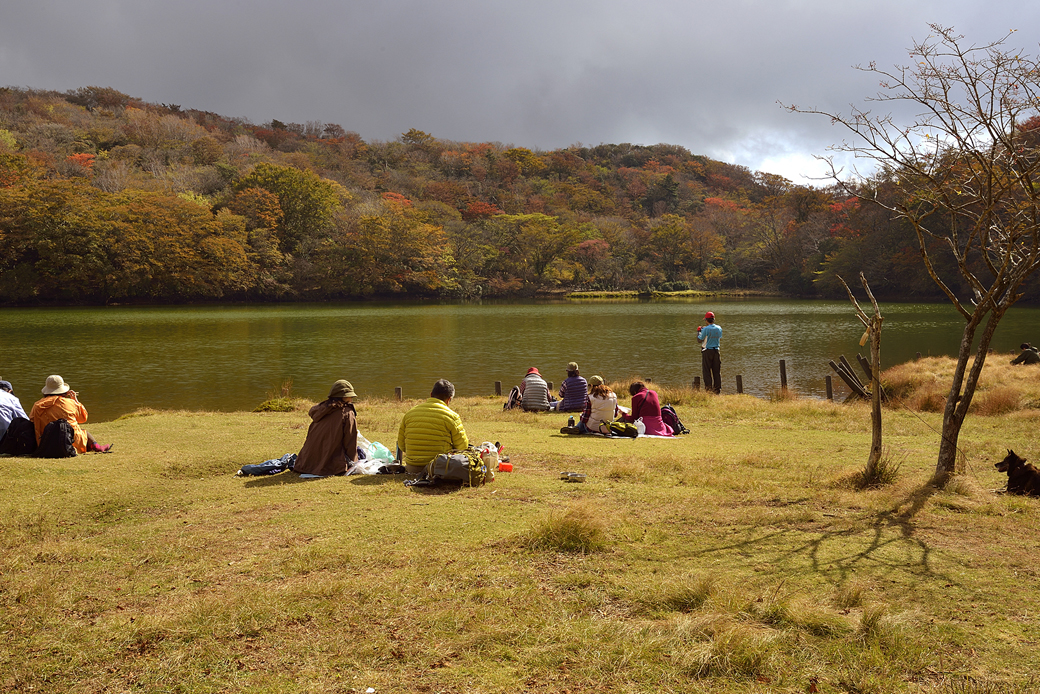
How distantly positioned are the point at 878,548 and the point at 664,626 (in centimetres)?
245

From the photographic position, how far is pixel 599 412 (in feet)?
37.3

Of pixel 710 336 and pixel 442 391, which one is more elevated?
pixel 710 336

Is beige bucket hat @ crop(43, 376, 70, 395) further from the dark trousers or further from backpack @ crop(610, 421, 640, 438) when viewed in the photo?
the dark trousers

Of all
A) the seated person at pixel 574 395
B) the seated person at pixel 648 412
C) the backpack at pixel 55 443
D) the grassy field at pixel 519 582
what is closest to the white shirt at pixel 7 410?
the backpack at pixel 55 443

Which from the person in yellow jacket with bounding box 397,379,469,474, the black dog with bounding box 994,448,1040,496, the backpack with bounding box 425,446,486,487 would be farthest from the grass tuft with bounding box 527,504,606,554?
the black dog with bounding box 994,448,1040,496

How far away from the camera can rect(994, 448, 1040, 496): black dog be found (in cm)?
661

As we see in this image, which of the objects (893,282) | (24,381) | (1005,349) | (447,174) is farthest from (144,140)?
(1005,349)

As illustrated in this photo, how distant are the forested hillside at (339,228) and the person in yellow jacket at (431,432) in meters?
59.0

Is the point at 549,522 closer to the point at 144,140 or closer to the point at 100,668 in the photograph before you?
the point at 100,668

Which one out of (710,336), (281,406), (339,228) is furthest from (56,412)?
(339,228)

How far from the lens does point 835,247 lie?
2798 inches

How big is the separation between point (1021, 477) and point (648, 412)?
18.9 ft

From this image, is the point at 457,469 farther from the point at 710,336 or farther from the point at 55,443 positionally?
the point at 710,336

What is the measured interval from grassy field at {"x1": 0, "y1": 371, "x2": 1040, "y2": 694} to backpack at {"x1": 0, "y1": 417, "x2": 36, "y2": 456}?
1045mm
